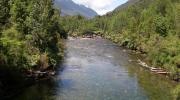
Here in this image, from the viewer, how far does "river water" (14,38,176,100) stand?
64438mm

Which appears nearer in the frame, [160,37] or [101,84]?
[101,84]

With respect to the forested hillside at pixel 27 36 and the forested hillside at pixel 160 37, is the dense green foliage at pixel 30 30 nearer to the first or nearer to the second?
the forested hillside at pixel 27 36

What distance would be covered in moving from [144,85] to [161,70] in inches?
682

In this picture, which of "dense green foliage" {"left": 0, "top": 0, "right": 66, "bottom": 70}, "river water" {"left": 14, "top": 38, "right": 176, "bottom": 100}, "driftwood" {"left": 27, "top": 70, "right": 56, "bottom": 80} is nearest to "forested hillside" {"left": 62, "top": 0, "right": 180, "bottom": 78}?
"river water" {"left": 14, "top": 38, "right": 176, "bottom": 100}

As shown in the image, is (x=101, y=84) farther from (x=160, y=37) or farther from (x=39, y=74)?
(x=160, y=37)

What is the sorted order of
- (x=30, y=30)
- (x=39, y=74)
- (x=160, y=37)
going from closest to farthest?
(x=39, y=74) < (x=30, y=30) < (x=160, y=37)

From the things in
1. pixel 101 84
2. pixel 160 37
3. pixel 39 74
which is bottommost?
pixel 101 84

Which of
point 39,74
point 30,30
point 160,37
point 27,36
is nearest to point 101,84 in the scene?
point 39,74

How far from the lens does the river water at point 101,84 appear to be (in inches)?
2537

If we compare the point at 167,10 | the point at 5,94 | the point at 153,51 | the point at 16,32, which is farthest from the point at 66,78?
the point at 167,10

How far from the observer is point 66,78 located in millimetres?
77875

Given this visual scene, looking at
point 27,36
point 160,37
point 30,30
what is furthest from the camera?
point 160,37

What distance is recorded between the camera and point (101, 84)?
7450 cm

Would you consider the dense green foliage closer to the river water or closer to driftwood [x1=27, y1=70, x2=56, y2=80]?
driftwood [x1=27, y1=70, x2=56, y2=80]
